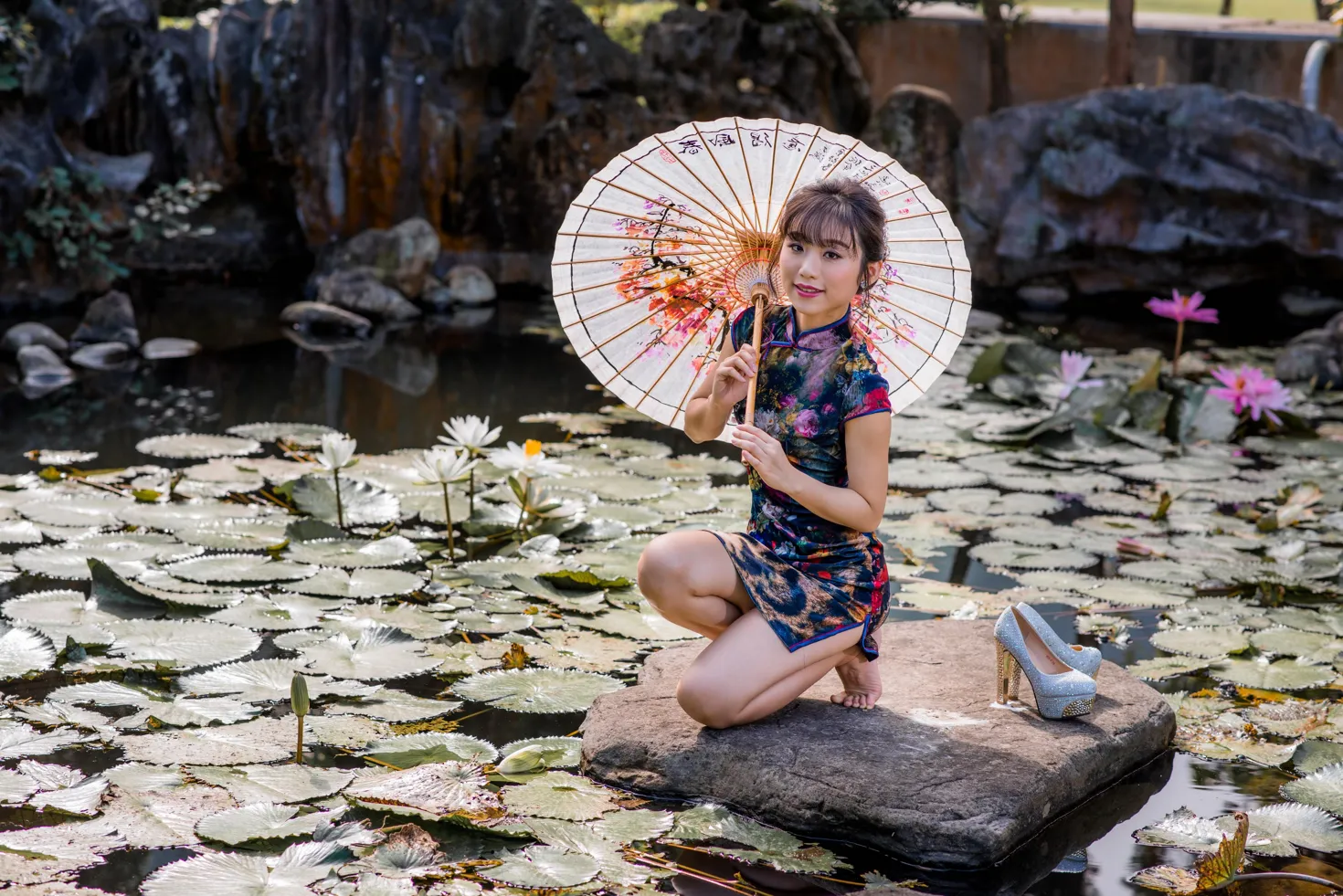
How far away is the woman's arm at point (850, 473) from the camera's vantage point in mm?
2250

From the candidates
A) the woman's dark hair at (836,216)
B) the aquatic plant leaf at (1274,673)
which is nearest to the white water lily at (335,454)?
the woman's dark hair at (836,216)

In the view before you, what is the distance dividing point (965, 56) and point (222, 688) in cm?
1001

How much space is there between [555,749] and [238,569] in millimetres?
1153

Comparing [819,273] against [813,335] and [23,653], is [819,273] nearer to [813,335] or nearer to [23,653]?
[813,335]

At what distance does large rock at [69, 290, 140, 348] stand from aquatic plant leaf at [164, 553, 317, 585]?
11.2 ft

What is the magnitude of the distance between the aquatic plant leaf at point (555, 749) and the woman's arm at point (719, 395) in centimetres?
60

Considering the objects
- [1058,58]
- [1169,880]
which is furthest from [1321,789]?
[1058,58]

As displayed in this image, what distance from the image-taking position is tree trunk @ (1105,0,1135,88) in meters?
8.95

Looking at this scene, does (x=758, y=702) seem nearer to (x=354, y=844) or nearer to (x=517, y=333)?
(x=354, y=844)

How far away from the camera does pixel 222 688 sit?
2535mm

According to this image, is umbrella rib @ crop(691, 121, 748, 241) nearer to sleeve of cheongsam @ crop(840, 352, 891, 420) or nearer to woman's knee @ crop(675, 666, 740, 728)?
sleeve of cheongsam @ crop(840, 352, 891, 420)

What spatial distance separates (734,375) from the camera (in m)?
2.28

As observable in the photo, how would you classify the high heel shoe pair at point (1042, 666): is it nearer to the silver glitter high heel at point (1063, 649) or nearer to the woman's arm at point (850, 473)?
the silver glitter high heel at point (1063, 649)

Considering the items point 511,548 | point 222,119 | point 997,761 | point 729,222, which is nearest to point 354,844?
point 997,761
